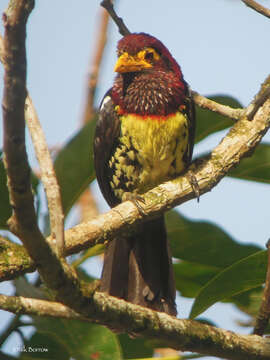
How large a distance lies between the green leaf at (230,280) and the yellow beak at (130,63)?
1.33 m

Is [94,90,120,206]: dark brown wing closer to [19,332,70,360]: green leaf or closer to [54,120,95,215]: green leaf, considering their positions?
[54,120,95,215]: green leaf

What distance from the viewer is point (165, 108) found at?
333 centimetres

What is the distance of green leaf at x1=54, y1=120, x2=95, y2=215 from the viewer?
3176 mm

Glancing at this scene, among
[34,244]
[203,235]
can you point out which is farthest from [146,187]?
[34,244]

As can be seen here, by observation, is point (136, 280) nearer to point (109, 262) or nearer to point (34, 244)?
point (109, 262)

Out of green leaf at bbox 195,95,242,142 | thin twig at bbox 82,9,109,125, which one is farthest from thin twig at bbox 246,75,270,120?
thin twig at bbox 82,9,109,125

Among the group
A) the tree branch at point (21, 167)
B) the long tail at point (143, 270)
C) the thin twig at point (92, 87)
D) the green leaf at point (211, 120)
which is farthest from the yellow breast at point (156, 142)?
the tree branch at point (21, 167)

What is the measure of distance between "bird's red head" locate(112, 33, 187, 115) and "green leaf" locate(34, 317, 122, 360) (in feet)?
4.19

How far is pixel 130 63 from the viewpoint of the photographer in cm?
336

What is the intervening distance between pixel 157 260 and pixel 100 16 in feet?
8.27

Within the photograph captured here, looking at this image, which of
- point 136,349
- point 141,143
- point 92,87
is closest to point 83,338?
point 136,349

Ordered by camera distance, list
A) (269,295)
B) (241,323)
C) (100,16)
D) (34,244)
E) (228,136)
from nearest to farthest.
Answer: (34,244), (269,295), (228,136), (241,323), (100,16)

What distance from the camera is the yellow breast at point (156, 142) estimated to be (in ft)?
10.7

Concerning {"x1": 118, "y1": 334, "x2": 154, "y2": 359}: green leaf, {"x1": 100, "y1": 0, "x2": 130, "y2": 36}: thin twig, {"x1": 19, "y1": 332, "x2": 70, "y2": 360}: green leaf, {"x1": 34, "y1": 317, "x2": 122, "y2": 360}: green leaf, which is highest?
{"x1": 100, "y1": 0, "x2": 130, "y2": 36}: thin twig
